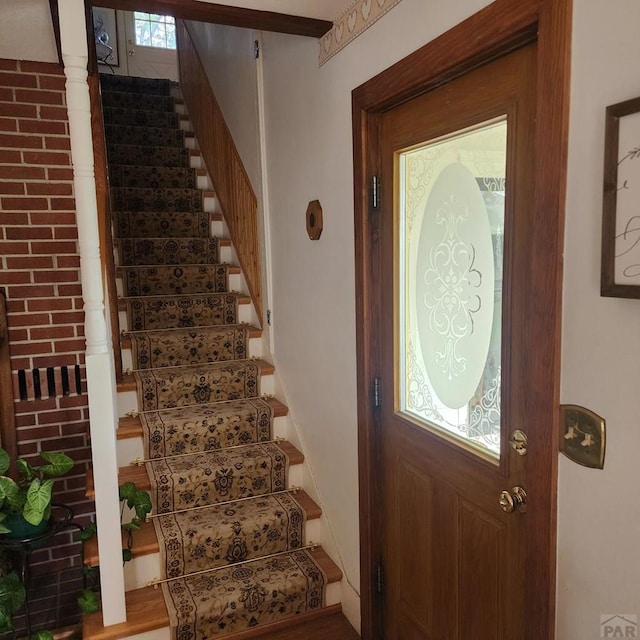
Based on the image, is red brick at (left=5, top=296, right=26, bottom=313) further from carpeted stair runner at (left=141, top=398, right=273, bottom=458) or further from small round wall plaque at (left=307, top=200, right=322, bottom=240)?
small round wall plaque at (left=307, top=200, right=322, bottom=240)

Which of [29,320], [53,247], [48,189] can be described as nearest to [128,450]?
[29,320]

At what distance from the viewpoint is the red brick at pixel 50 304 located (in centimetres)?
243

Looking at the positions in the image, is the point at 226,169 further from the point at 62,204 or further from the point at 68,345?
the point at 68,345

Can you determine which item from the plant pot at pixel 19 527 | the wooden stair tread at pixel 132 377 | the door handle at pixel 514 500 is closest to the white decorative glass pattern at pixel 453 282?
the door handle at pixel 514 500

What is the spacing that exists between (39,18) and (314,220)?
49.9 inches

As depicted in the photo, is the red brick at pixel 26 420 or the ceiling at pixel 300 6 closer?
the ceiling at pixel 300 6

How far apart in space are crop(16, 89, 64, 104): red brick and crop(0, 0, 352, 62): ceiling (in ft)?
0.42

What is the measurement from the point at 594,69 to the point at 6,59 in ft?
7.59

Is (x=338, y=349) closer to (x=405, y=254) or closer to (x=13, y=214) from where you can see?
(x=405, y=254)

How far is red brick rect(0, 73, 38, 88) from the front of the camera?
2.29 metres

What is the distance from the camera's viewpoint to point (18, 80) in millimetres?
2303

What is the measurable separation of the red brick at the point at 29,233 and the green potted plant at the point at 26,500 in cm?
95

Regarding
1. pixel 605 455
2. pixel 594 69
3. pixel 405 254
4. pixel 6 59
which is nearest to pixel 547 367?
pixel 605 455

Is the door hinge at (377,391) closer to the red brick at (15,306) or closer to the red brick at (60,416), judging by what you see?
the red brick at (60,416)
